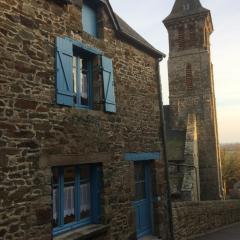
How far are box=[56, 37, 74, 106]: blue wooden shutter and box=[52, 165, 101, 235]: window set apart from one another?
1532 millimetres

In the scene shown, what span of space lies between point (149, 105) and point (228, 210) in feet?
27.3

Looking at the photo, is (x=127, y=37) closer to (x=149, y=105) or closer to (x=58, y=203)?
(x=149, y=105)

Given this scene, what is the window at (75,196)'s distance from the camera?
7.51m

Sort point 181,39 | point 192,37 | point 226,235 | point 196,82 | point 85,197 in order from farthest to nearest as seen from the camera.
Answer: point 181,39
point 192,37
point 196,82
point 226,235
point 85,197

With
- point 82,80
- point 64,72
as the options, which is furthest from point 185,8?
point 64,72

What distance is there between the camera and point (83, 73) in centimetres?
876

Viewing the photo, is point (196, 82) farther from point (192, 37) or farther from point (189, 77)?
point (192, 37)

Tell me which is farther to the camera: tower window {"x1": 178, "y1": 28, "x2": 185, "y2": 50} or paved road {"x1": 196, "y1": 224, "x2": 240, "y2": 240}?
tower window {"x1": 178, "y1": 28, "x2": 185, "y2": 50}

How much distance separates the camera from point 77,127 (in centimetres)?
794

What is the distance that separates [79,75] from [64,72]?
817mm

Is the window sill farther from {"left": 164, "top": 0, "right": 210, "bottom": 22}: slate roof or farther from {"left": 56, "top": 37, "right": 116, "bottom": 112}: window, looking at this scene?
{"left": 164, "top": 0, "right": 210, "bottom": 22}: slate roof

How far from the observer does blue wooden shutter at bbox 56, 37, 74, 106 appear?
296 inches

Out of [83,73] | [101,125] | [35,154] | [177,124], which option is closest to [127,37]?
[83,73]

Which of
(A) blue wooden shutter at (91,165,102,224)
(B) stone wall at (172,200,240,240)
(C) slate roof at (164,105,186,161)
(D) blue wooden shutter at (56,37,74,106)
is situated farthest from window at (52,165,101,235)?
(C) slate roof at (164,105,186,161)
